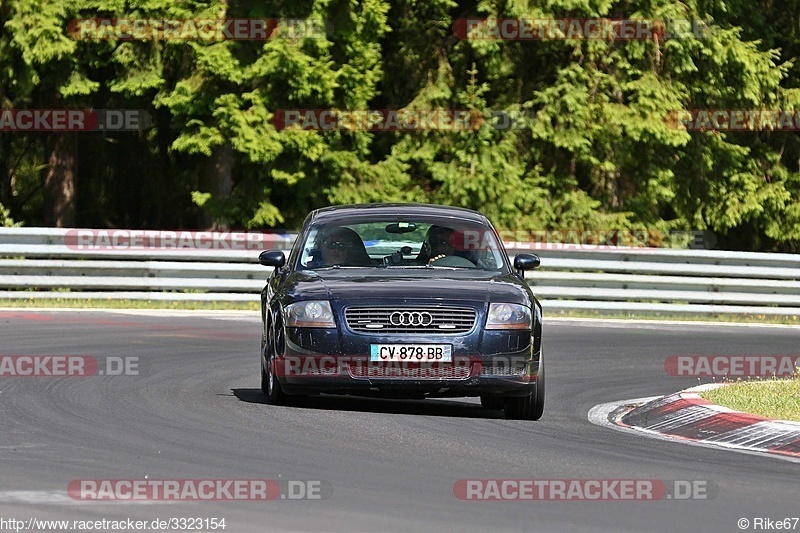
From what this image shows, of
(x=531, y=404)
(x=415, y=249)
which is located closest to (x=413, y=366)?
(x=531, y=404)

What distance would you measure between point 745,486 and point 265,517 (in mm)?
2741

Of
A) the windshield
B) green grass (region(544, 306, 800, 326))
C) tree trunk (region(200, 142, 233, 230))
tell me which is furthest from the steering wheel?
tree trunk (region(200, 142, 233, 230))

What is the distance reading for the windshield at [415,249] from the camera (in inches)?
516

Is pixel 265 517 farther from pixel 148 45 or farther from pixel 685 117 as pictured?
pixel 685 117

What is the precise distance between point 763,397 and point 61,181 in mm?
24161

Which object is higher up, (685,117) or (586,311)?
(685,117)

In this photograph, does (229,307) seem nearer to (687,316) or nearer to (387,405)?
(687,316)

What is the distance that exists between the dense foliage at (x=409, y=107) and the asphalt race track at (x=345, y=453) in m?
13.1

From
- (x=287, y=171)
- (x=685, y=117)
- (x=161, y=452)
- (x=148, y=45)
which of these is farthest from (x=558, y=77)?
(x=161, y=452)

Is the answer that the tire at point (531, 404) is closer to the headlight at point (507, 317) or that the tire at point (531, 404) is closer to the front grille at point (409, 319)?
the headlight at point (507, 317)

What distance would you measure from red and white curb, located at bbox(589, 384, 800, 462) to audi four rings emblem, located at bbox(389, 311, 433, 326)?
151 centimetres

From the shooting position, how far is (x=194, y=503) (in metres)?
7.89

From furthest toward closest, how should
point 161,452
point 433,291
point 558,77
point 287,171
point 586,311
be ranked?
point 558,77, point 287,171, point 586,311, point 433,291, point 161,452

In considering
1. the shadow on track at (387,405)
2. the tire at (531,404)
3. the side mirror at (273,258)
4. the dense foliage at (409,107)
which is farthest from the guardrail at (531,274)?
the tire at (531,404)
